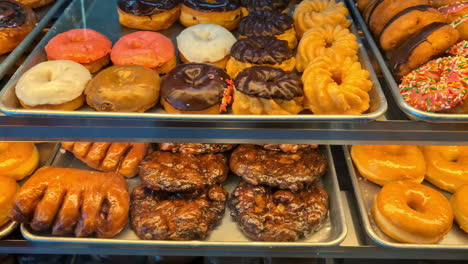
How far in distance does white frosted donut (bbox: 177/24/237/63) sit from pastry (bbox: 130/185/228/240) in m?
0.72

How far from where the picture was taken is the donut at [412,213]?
1.98 meters

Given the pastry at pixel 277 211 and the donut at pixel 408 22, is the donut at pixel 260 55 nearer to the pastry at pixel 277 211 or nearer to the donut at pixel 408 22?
the donut at pixel 408 22

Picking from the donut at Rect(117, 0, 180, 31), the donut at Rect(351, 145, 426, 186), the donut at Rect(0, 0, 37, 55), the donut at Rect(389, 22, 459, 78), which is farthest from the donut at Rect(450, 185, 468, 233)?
the donut at Rect(0, 0, 37, 55)

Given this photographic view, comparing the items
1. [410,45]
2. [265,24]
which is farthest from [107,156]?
[410,45]

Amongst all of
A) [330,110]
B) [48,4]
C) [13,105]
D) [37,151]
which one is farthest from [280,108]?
[48,4]

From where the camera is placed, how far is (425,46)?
1.98 meters

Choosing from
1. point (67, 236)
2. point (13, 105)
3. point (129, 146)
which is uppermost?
point (13, 105)

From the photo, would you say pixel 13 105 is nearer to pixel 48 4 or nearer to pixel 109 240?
pixel 109 240

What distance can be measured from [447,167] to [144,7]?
201 centimetres

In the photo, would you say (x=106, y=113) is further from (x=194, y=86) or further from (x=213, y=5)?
(x=213, y=5)

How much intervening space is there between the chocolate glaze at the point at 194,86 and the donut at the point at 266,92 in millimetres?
123

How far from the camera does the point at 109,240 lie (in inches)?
80.8

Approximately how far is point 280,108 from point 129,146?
38.7 inches

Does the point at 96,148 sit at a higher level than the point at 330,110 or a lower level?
lower
